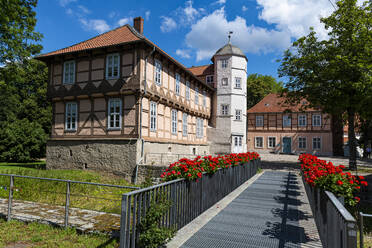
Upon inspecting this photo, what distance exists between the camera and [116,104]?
50.0ft

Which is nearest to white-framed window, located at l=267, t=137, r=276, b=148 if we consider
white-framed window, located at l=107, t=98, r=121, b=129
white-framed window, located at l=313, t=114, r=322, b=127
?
white-framed window, located at l=313, t=114, r=322, b=127

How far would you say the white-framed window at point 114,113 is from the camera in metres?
15.1

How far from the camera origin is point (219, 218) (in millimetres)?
6164

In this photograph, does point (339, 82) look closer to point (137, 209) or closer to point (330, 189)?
point (330, 189)

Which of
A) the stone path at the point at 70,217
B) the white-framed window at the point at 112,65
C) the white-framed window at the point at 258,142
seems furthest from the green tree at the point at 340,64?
the white-framed window at the point at 258,142

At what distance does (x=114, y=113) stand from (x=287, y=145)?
24786 millimetres

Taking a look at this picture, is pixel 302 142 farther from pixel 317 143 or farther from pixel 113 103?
pixel 113 103

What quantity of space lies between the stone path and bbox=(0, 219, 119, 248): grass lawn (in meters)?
0.20

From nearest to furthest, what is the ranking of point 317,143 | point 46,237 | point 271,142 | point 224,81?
point 46,237
point 224,81
point 317,143
point 271,142

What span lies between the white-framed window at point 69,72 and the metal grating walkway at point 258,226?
13326 millimetres

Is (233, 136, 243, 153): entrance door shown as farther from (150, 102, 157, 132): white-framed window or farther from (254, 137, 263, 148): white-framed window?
(150, 102, 157, 132): white-framed window

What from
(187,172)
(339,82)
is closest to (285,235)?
(187,172)

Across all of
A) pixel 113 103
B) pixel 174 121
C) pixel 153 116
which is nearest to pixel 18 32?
pixel 113 103

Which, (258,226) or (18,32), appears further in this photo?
(18,32)
